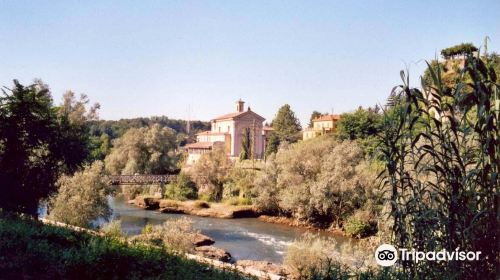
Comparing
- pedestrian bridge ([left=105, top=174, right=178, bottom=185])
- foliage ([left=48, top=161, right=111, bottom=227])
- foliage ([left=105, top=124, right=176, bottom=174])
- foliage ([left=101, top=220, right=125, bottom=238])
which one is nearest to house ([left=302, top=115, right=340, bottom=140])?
foliage ([left=105, top=124, right=176, bottom=174])

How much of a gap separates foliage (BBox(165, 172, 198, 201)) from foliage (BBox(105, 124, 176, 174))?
4.72 metres

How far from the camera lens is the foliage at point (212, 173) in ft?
126

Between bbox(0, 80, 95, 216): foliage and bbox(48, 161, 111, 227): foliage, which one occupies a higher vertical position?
bbox(0, 80, 95, 216): foliage

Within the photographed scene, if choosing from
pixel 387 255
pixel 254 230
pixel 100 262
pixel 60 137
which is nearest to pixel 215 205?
pixel 254 230

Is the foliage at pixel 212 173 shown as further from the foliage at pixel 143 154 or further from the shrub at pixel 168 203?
the foliage at pixel 143 154

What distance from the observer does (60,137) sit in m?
15.4

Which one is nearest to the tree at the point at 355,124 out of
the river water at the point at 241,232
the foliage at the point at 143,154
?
the river water at the point at 241,232

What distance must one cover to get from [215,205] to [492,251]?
3140cm

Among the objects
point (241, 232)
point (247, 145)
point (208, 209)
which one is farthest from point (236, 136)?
point (241, 232)

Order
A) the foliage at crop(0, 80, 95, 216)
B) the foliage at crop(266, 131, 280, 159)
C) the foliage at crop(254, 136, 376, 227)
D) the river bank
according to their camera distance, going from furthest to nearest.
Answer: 1. the foliage at crop(266, 131, 280, 159)
2. the river bank
3. the foliage at crop(254, 136, 376, 227)
4. the foliage at crop(0, 80, 95, 216)

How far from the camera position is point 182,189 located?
38.3 m

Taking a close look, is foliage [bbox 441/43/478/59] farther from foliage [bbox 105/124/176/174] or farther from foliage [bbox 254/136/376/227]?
foliage [bbox 105/124/176/174]

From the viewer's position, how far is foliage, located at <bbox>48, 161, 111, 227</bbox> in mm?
18953

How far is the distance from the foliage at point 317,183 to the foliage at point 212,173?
6547mm
